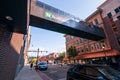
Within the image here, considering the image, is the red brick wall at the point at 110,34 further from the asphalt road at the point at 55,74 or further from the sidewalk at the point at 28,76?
the sidewalk at the point at 28,76

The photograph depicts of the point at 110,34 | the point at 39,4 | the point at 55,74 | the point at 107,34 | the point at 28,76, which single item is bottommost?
the point at 55,74

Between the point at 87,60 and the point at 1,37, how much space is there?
24160 mm

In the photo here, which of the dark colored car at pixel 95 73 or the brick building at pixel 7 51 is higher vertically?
the brick building at pixel 7 51

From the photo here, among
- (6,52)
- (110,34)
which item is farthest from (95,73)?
(110,34)

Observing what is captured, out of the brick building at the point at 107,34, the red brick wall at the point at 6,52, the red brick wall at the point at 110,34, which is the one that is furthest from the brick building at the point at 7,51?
the red brick wall at the point at 110,34

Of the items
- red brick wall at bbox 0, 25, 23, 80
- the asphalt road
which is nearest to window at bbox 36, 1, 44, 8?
red brick wall at bbox 0, 25, 23, 80

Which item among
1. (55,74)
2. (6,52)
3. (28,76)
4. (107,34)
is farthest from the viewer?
(107,34)

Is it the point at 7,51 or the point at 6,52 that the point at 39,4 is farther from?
the point at 6,52

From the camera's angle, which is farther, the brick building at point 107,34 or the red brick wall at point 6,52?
the brick building at point 107,34

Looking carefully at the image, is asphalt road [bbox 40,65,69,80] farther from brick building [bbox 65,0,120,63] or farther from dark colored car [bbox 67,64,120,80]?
brick building [bbox 65,0,120,63]

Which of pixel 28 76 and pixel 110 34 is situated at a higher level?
pixel 110 34

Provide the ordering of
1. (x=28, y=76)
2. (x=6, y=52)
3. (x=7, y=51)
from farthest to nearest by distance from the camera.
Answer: (x=28, y=76) → (x=7, y=51) → (x=6, y=52)

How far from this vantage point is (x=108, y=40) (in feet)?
70.8

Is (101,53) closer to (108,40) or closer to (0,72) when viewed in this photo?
(108,40)
